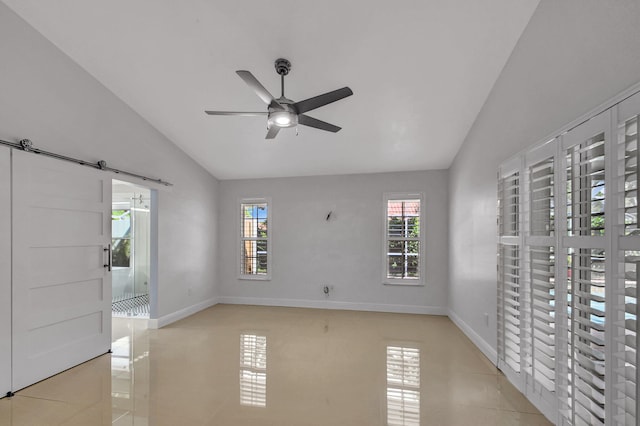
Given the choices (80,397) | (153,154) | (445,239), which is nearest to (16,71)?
(153,154)

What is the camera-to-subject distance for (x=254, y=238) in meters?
6.31

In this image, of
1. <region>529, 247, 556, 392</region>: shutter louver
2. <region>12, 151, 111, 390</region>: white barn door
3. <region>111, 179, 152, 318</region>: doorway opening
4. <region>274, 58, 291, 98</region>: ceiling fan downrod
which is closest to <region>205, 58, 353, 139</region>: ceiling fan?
<region>274, 58, 291, 98</region>: ceiling fan downrod

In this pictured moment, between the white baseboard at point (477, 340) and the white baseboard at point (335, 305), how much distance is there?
48 cm

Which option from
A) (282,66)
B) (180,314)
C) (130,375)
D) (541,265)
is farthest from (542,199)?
(180,314)

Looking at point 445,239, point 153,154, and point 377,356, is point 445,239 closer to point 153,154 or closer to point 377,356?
point 377,356

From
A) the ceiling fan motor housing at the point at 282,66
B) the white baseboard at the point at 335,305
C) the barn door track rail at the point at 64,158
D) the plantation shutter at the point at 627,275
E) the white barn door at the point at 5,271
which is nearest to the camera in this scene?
the plantation shutter at the point at 627,275

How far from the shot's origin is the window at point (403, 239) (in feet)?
18.6

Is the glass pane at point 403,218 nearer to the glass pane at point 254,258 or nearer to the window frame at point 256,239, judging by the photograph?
the window frame at point 256,239

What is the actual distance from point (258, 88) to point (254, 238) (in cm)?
407

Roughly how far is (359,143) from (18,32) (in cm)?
375

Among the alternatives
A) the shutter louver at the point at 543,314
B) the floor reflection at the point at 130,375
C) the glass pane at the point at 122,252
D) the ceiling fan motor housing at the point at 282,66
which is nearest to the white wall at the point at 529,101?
the shutter louver at the point at 543,314

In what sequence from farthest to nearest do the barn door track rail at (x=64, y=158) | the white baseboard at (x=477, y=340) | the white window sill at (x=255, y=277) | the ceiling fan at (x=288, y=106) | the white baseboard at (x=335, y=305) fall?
the white window sill at (x=255, y=277) < the white baseboard at (x=335, y=305) < the white baseboard at (x=477, y=340) < the barn door track rail at (x=64, y=158) < the ceiling fan at (x=288, y=106)

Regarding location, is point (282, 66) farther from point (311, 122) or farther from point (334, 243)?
point (334, 243)

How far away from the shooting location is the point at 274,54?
3.12 m
